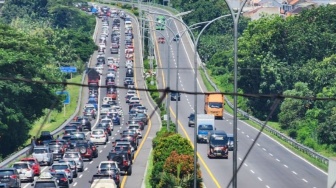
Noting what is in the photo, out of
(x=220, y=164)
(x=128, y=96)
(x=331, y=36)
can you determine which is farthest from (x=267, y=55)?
(x=220, y=164)

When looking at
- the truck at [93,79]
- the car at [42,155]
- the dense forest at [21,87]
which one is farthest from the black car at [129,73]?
the car at [42,155]

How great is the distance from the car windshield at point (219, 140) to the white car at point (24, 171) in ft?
59.5

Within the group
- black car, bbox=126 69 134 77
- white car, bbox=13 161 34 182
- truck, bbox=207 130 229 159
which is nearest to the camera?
white car, bbox=13 161 34 182

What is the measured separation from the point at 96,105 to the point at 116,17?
80203mm

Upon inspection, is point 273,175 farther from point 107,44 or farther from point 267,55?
point 107,44

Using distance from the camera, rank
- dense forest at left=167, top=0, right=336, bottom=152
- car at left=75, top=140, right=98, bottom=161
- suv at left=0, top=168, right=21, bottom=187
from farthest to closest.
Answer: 1. dense forest at left=167, top=0, right=336, bottom=152
2. car at left=75, top=140, right=98, bottom=161
3. suv at left=0, top=168, right=21, bottom=187

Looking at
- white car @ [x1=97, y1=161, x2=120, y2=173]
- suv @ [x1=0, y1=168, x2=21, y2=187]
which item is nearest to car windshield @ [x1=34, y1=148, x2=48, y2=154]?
white car @ [x1=97, y1=161, x2=120, y2=173]

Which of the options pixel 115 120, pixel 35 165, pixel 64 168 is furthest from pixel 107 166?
pixel 115 120

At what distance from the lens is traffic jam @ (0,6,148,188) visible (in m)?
57.7

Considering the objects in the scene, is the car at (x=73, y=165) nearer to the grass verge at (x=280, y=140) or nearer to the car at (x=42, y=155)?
the car at (x=42, y=155)

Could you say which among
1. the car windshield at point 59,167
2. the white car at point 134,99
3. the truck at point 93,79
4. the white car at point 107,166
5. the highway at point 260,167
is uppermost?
the truck at point 93,79

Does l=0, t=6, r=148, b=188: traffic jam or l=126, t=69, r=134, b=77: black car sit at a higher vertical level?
l=126, t=69, r=134, b=77: black car

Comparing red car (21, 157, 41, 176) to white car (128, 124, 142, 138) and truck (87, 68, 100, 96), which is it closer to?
white car (128, 124, 142, 138)

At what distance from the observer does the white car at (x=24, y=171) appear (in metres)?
60.2
